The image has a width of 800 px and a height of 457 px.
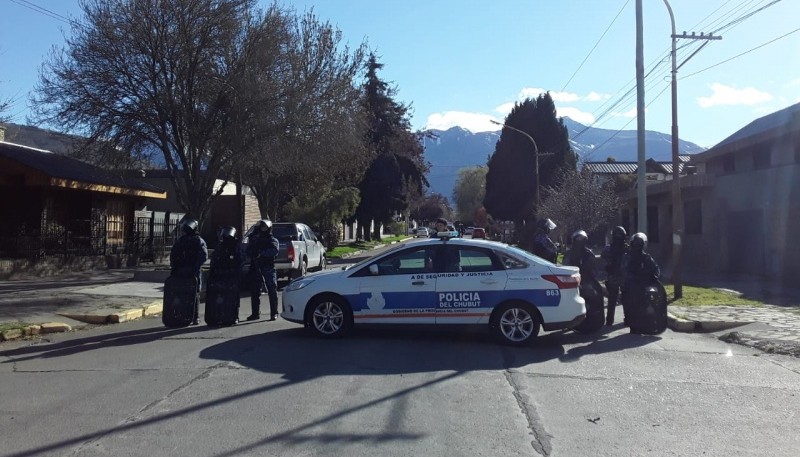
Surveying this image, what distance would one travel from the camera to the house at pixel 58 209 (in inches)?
798

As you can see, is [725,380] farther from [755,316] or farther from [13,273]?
[13,273]

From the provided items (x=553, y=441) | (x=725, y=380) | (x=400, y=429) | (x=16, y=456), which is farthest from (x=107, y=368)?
(x=725, y=380)

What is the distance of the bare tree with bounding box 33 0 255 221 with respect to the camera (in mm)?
18859

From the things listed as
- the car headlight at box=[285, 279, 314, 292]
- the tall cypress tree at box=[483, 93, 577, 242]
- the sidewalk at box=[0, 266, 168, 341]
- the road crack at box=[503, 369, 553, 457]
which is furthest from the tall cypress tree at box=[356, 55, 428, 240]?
the road crack at box=[503, 369, 553, 457]

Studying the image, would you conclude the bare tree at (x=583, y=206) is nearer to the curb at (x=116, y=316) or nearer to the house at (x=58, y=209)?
the house at (x=58, y=209)

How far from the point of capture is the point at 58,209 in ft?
80.2

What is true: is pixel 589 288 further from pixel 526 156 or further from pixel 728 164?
pixel 526 156

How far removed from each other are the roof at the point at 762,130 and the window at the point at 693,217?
6.89ft

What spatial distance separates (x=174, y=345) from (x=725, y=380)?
7.47 m

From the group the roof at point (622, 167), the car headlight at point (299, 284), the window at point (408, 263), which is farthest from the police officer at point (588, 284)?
the roof at point (622, 167)

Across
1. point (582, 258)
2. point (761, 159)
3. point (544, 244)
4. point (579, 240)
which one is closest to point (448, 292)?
point (582, 258)

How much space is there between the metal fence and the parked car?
23.5ft

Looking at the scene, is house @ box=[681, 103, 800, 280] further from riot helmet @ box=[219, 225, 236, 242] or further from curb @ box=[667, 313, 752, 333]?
riot helmet @ box=[219, 225, 236, 242]

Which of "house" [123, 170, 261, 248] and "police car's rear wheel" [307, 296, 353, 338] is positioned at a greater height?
"house" [123, 170, 261, 248]
